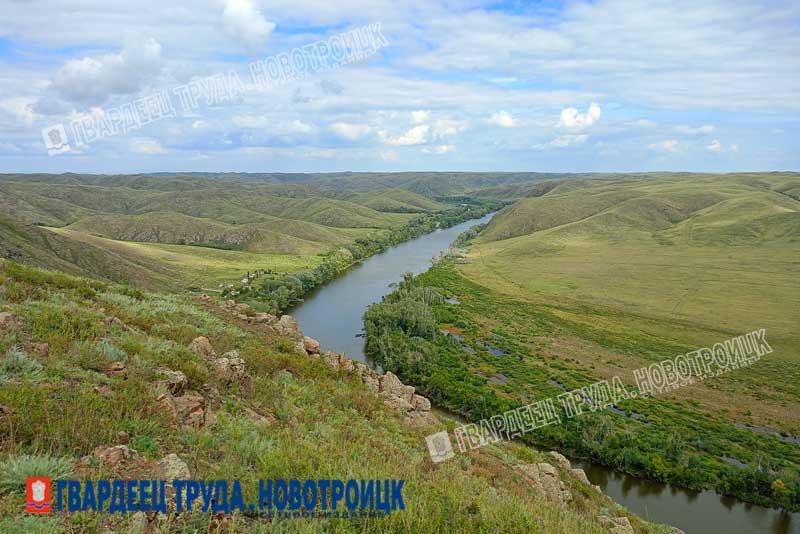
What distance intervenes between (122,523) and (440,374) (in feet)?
95.7

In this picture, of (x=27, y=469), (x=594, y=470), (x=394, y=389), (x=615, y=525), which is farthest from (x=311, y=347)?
(x=594, y=470)

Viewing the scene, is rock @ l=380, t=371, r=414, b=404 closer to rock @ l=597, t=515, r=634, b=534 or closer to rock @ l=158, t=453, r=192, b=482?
rock @ l=597, t=515, r=634, b=534

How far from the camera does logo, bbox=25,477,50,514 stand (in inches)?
151

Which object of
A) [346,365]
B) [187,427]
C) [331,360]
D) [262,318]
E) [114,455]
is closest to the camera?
[114,455]

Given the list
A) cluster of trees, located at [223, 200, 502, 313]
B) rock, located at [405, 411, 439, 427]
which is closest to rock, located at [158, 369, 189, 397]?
rock, located at [405, 411, 439, 427]

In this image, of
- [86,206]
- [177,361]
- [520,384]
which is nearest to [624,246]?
[520,384]

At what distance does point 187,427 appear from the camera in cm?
616

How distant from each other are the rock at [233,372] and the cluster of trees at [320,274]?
34.7 metres

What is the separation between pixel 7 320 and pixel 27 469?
4.71 m

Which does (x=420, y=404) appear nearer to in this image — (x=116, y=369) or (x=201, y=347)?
(x=201, y=347)

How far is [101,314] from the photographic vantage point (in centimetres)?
938

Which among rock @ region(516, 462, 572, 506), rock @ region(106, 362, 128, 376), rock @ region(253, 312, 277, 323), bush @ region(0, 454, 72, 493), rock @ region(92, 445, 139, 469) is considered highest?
rock @ region(106, 362, 128, 376)

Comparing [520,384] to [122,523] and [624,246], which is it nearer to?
[122,523]

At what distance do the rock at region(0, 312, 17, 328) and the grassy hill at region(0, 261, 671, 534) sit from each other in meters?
0.03
